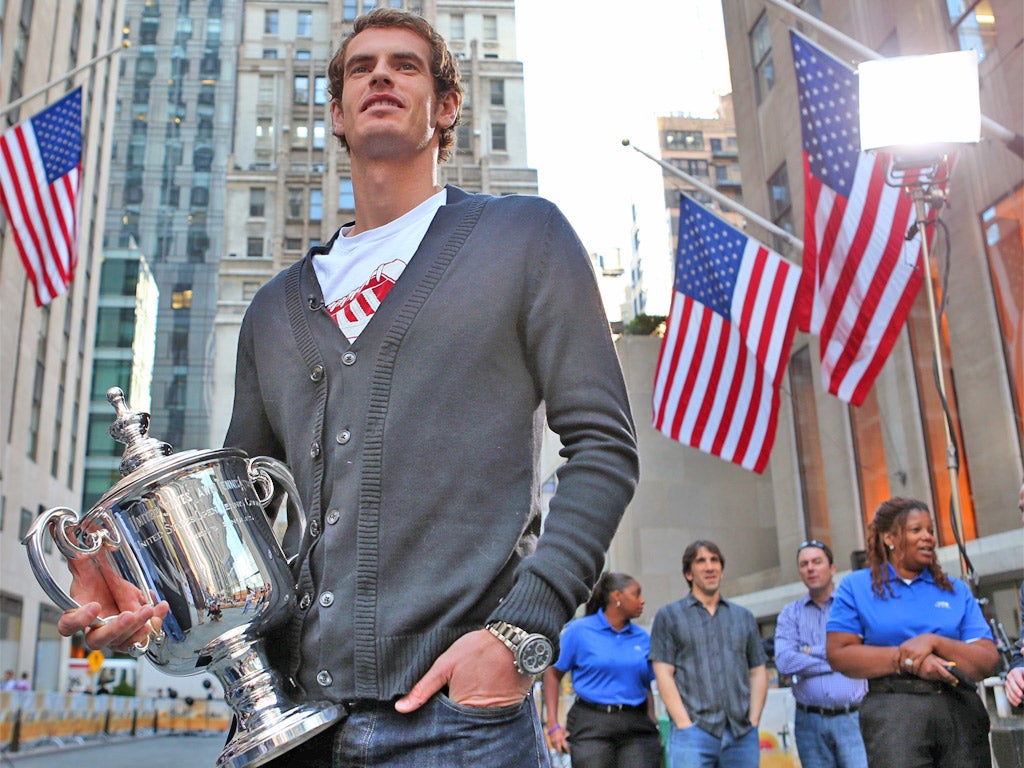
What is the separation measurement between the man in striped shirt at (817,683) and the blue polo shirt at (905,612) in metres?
1.53

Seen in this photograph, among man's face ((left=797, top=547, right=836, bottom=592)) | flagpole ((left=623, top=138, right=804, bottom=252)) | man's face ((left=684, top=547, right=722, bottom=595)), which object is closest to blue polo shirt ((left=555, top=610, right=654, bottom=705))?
man's face ((left=684, top=547, right=722, bottom=595))

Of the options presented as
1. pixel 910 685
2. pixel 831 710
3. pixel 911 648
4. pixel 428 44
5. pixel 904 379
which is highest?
pixel 904 379

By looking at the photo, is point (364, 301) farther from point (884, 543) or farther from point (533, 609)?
point (884, 543)

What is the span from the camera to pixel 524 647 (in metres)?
1.70

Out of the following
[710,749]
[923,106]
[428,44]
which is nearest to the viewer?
[428,44]

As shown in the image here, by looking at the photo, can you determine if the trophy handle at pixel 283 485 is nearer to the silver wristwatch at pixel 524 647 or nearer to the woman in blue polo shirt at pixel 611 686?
the silver wristwatch at pixel 524 647

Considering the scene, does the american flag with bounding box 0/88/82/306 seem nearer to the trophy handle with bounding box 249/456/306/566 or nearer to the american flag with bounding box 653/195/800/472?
the american flag with bounding box 653/195/800/472

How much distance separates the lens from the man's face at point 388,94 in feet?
7.20

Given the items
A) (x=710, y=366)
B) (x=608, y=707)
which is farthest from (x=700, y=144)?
(x=608, y=707)

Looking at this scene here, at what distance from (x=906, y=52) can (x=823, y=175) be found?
7.35m

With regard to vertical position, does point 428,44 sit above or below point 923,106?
below

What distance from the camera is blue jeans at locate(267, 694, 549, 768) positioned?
1.72 metres

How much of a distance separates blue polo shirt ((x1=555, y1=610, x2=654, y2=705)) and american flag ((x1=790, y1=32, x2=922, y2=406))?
4.53 m

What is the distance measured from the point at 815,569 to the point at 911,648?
8.63 ft
